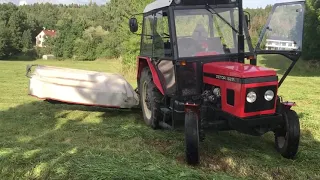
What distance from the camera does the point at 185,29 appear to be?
523cm

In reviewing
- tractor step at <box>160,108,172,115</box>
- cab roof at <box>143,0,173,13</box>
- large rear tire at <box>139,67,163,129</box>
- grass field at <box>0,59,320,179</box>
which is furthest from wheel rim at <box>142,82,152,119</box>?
cab roof at <box>143,0,173,13</box>

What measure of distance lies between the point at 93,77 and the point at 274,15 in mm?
3823

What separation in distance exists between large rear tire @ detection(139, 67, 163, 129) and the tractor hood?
4.15 ft

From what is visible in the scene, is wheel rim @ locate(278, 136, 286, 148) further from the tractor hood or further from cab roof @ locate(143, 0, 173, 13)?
cab roof @ locate(143, 0, 173, 13)

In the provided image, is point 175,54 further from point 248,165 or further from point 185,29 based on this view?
point 248,165

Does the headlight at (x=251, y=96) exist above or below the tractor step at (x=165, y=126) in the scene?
above

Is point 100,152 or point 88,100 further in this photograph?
point 88,100

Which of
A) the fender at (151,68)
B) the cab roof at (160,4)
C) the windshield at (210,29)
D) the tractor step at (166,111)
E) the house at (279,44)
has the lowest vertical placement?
the tractor step at (166,111)

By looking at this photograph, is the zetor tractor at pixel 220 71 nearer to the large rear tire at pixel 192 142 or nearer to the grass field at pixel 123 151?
the large rear tire at pixel 192 142

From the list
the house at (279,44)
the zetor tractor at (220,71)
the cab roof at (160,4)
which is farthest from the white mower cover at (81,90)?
the house at (279,44)

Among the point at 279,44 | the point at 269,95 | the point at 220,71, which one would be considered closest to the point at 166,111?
the point at 220,71

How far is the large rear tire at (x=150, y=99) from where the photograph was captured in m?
5.91

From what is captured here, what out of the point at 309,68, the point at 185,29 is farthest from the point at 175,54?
the point at 309,68

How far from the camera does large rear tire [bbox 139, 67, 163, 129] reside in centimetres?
591
